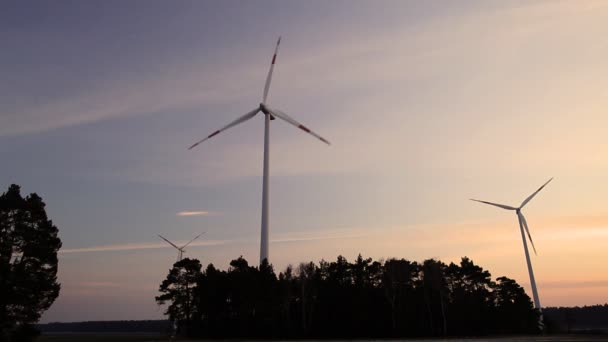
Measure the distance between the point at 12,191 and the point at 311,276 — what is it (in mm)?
66454

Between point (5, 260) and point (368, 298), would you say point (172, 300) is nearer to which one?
point (368, 298)

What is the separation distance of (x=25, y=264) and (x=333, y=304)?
64443mm

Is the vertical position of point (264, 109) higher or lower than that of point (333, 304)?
higher

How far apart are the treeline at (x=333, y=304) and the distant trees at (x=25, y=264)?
44.3 meters

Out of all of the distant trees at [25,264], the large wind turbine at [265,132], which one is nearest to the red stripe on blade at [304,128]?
the large wind turbine at [265,132]

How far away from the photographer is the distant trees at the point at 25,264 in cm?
5231

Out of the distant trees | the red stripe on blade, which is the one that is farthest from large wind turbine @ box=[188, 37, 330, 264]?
the distant trees

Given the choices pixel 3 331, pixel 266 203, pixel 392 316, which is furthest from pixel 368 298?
pixel 3 331

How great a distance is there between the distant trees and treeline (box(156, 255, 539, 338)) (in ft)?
145

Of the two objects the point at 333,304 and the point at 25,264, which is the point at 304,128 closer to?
the point at 333,304

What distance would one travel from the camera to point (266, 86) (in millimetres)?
115750

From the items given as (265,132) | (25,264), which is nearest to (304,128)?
(265,132)

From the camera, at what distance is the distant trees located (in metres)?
52.3

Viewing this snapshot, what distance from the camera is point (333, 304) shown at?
103062mm
